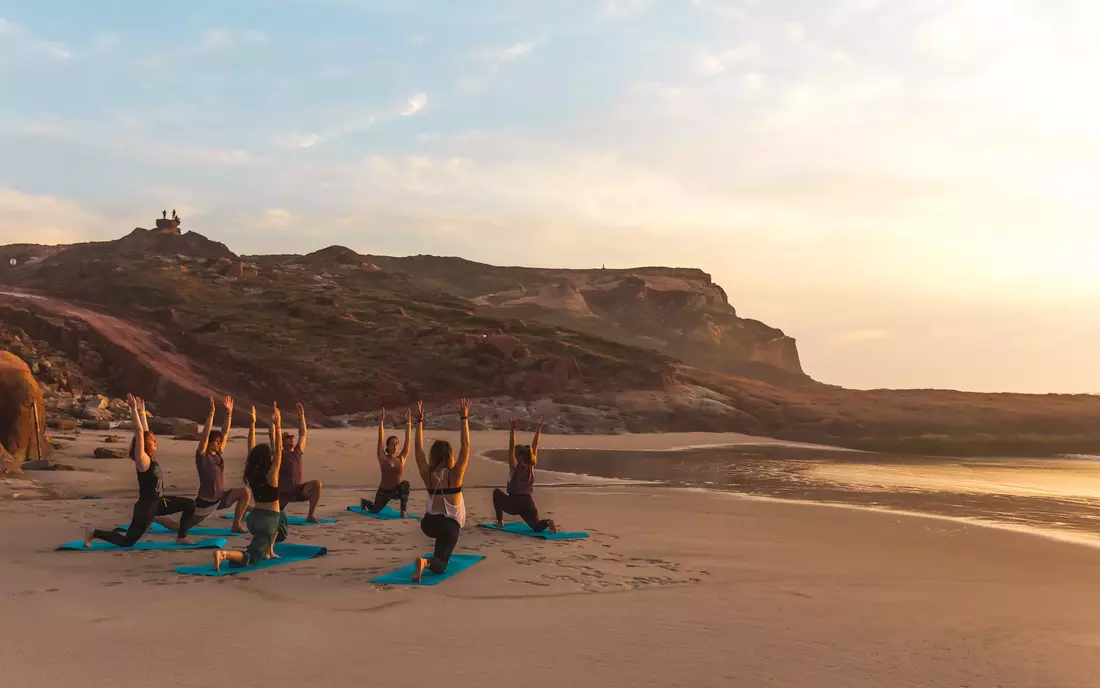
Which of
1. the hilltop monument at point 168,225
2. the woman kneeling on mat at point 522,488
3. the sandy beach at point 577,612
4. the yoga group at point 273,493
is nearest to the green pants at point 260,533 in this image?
the yoga group at point 273,493

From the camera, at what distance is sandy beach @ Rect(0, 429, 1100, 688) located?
5.61 meters

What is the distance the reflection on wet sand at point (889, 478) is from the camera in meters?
17.0

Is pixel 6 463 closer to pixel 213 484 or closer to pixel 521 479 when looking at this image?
pixel 213 484

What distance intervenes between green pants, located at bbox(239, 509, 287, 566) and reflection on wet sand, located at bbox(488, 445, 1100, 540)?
1279cm

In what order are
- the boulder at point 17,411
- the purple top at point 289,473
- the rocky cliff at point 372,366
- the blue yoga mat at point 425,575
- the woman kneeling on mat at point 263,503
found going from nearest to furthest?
the blue yoga mat at point 425,575
the woman kneeling on mat at point 263,503
the purple top at point 289,473
the boulder at point 17,411
the rocky cliff at point 372,366

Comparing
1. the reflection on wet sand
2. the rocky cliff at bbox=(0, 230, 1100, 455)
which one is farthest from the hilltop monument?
the reflection on wet sand

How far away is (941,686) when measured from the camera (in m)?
5.54

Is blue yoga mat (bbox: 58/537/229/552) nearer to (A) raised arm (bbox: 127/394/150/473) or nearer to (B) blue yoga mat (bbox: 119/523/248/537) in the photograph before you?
(B) blue yoga mat (bbox: 119/523/248/537)

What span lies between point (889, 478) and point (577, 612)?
20.5 meters

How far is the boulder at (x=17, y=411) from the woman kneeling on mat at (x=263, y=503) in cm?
1157

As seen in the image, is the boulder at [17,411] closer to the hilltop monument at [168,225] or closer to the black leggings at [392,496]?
the black leggings at [392,496]

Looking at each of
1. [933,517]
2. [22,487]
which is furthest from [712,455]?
[22,487]

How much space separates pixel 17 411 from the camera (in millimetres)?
17688

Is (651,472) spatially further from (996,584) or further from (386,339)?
(386,339)
